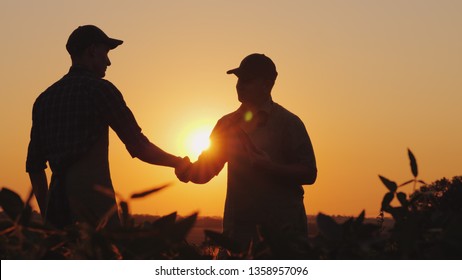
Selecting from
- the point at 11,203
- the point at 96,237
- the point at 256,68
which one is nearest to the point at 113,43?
the point at 256,68

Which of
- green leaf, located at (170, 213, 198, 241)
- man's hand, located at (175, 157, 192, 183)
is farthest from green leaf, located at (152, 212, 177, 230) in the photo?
man's hand, located at (175, 157, 192, 183)

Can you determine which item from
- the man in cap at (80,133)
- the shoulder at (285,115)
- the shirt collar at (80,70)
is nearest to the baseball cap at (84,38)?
the man in cap at (80,133)

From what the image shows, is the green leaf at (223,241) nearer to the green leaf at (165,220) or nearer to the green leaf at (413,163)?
the green leaf at (165,220)

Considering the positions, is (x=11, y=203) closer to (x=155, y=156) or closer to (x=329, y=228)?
(x=329, y=228)

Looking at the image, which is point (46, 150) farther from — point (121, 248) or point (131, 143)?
point (121, 248)

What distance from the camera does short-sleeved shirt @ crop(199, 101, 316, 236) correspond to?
611cm

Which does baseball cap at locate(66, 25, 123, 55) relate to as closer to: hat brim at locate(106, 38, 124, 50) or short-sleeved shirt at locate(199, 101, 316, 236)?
hat brim at locate(106, 38, 124, 50)

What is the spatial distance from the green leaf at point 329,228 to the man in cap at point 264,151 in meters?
3.87

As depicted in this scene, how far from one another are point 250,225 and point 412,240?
441 centimetres

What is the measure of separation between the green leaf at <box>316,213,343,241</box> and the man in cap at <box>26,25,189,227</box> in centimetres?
378

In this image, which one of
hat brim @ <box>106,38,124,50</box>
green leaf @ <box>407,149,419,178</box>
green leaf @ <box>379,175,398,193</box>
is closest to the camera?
green leaf @ <box>407,149,419,178</box>

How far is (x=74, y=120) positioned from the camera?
19.8ft

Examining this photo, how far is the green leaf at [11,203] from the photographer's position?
1912mm

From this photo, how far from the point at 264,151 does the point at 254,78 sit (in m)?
0.66
